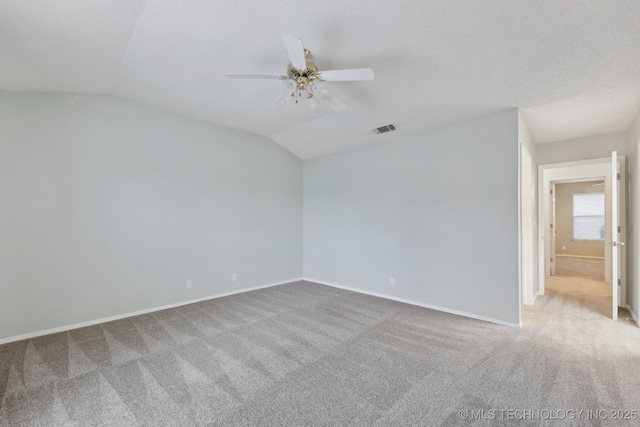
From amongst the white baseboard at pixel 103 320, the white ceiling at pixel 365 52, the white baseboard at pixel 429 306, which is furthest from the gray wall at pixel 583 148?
the white baseboard at pixel 103 320

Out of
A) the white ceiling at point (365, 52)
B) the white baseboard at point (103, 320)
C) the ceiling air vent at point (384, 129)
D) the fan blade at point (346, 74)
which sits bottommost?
the white baseboard at point (103, 320)

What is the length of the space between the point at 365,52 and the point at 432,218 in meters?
2.53

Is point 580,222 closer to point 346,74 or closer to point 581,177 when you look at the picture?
point 581,177

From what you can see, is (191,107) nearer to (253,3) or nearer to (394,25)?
(253,3)

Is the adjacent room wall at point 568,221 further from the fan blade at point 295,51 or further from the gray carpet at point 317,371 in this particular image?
the fan blade at point 295,51

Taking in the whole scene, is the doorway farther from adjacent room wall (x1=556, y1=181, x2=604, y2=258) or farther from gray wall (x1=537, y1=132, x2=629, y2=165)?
gray wall (x1=537, y1=132, x2=629, y2=165)

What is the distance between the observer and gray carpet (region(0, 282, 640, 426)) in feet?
6.20

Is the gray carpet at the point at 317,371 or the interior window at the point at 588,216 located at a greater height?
the interior window at the point at 588,216

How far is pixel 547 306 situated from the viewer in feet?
13.7

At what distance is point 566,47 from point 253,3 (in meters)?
2.50

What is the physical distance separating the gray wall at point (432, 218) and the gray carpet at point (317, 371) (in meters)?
0.56

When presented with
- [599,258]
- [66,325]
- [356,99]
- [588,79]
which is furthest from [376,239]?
[599,258]

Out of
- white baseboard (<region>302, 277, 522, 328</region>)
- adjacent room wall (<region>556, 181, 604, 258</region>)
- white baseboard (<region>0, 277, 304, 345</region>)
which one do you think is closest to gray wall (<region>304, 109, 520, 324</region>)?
white baseboard (<region>302, 277, 522, 328</region>)

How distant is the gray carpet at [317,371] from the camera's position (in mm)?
1890
